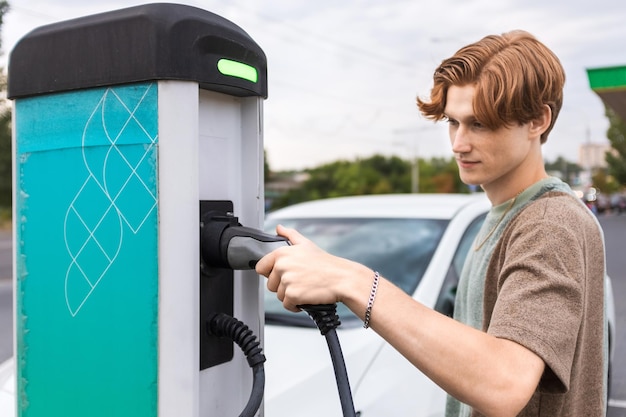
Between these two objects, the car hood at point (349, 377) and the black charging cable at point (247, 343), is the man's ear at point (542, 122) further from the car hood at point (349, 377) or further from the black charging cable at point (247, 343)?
the car hood at point (349, 377)

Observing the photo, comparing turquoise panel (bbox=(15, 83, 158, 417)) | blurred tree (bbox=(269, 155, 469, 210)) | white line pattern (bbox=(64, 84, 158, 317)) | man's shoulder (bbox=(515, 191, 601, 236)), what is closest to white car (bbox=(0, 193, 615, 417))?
turquoise panel (bbox=(15, 83, 158, 417))

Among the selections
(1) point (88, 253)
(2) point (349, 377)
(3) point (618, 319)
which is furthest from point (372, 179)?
(1) point (88, 253)

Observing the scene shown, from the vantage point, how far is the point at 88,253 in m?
1.23

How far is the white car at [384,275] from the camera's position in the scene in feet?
7.14

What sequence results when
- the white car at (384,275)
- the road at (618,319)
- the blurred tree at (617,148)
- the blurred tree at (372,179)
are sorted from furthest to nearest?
1. the blurred tree at (372,179)
2. the blurred tree at (617,148)
3. the road at (618,319)
4. the white car at (384,275)

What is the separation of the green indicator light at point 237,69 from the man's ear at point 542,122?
1.72ft

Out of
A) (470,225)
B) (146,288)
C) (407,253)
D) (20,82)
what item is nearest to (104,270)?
(146,288)

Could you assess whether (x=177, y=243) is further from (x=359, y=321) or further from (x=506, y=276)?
(x=359, y=321)

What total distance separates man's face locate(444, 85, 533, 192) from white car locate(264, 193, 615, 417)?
107 centimetres

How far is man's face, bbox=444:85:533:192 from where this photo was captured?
1253mm

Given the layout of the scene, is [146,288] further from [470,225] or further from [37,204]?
[470,225]

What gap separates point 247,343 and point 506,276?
0.46m

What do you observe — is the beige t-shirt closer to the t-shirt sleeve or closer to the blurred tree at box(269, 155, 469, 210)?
the t-shirt sleeve

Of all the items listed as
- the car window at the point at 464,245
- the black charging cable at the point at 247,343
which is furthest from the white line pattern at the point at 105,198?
the car window at the point at 464,245
